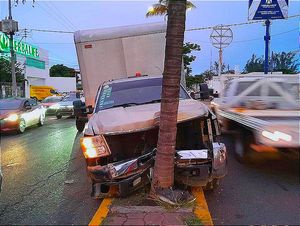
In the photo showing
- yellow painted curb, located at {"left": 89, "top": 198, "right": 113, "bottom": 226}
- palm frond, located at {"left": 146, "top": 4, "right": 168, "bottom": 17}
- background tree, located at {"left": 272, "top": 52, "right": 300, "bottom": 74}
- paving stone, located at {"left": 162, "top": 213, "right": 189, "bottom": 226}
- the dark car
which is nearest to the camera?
paving stone, located at {"left": 162, "top": 213, "right": 189, "bottom": 226}

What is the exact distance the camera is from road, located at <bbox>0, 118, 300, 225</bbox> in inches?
203

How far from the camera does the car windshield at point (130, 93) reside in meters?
7.13

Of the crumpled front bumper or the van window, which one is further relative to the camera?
the van window

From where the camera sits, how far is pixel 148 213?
5.10 m

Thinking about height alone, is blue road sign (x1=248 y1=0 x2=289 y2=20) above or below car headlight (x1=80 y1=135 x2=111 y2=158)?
above

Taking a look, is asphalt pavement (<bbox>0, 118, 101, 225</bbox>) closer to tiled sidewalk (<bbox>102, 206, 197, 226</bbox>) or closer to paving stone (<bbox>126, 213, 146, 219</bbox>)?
tiled sidewalk (<bbox>102, 206, 197, 226</bbox>)

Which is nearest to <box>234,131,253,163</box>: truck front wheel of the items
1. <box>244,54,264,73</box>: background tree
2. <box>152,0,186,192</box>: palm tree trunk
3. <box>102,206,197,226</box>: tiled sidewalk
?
<box>152,0,186,192</box>: palm tree trunk

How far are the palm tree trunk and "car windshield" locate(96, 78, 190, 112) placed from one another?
67.8 inches

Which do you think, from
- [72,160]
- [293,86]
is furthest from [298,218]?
[72,160]

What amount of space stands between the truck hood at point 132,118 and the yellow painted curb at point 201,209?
42.3 inches

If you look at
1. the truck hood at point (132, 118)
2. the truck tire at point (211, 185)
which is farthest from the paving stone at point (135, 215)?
the truck tire at point (211, 185)

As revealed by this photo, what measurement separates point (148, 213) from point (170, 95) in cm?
147

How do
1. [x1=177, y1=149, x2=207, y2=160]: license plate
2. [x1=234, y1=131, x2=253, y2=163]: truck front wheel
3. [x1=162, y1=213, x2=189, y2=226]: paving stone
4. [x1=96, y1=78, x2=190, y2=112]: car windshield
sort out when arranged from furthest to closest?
[x1=96, y1=78, x2=190, y2=112]: car windshield → [x1=234, y1=131, x2=253, y2=163]: truck front wheel → [x1=177, y1=149, x2=207, y2=160]: license plate → [x1=162, y1=213, x2=189, y2=226]: paving stone

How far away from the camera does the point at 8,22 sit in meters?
29.8
